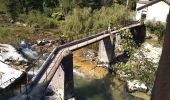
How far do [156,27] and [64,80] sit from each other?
1902cm

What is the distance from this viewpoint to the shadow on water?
25275mm

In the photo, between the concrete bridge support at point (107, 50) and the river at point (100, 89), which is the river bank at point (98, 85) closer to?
the river at point (100, 89)

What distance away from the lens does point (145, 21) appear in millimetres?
37500

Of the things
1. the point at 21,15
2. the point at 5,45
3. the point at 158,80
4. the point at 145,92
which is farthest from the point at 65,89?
the point at 21,15

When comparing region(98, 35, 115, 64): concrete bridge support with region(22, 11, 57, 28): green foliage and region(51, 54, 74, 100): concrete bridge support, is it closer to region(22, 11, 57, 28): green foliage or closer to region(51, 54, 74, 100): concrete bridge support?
region(51, 54, 74, 100): concrete bridge support

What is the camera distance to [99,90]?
26594 mm

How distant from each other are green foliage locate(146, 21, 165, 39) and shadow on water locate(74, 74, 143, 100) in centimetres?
1044

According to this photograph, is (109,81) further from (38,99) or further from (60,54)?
(38,99)

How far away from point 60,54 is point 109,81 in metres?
8.73

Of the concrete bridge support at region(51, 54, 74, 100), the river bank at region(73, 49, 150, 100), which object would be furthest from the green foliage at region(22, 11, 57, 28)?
the concrete bridge support at region(51, 54, 74, 100)

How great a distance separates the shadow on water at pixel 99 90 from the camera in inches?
995

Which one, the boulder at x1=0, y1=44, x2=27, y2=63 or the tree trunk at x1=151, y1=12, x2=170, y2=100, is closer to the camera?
the tree trunk at x1=151, y1=12, x2=170, y2=100

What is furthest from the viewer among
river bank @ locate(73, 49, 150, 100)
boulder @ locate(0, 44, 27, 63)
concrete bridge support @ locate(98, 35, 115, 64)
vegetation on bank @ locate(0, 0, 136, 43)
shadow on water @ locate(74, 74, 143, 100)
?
vegetation on bank @ locate(0, 0, 136, 43)

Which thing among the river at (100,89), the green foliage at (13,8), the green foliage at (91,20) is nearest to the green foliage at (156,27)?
the green foliage at (91,20)
